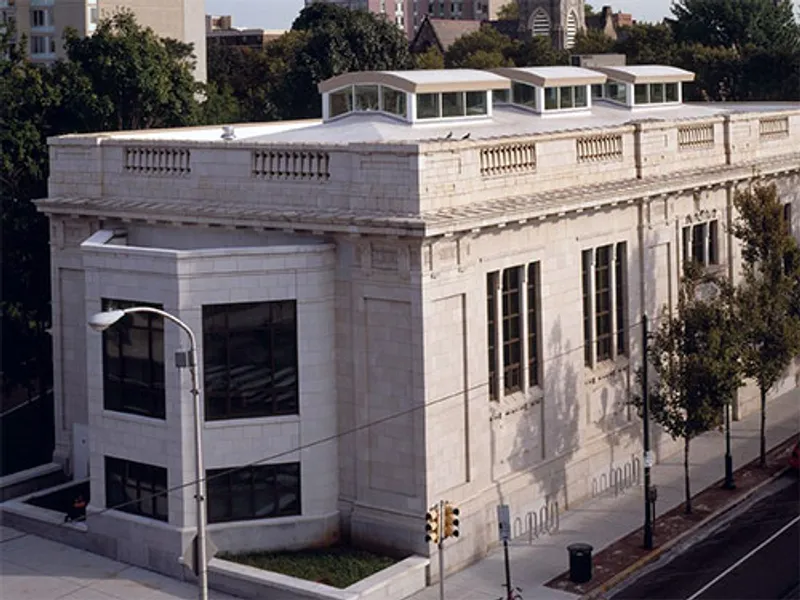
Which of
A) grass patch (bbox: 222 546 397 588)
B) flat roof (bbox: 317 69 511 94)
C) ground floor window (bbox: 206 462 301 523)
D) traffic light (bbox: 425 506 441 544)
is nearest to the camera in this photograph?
traffic light (bbox: 425 506 441 544)

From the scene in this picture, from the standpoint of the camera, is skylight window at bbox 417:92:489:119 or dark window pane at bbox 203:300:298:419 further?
skylight window at bbox 417:92:489:119

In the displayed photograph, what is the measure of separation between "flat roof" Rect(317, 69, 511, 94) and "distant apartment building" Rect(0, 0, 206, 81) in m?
57.4

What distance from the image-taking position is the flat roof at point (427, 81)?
122ft

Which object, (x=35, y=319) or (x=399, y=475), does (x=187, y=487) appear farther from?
(x=35, y=319)

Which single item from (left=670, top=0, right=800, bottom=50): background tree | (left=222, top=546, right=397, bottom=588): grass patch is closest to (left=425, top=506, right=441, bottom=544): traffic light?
(left=222, top=546, right=397, bottom=588): grass patch

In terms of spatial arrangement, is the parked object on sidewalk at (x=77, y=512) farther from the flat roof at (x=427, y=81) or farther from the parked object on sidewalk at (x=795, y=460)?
the parked object on sidewalk at (x=795, y=460)

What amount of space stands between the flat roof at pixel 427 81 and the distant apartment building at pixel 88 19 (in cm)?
5739

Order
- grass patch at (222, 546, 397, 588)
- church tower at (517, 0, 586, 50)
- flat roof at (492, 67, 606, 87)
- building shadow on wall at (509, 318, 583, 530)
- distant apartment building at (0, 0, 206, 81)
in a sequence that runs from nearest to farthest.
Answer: grass patch at (222, 546, 397, 588) < building shadow on wall at (509, 318, 583, 530) < flat roof at (492, 67, 606, 87) < distant apartment building at (0, 0, 206, 81) < church tower at (517, 0, 586, 50)

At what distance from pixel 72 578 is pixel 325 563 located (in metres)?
5.37

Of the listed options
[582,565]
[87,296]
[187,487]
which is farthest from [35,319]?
[582,565]

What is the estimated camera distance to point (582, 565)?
30359mm

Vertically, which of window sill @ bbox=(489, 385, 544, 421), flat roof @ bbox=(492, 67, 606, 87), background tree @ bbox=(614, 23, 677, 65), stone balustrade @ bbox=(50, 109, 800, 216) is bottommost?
window sill @ bbox=(489, 385, 544, 421)

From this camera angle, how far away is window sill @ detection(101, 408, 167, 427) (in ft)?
102

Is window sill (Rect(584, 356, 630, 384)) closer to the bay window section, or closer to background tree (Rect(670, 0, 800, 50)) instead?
the bay window section
